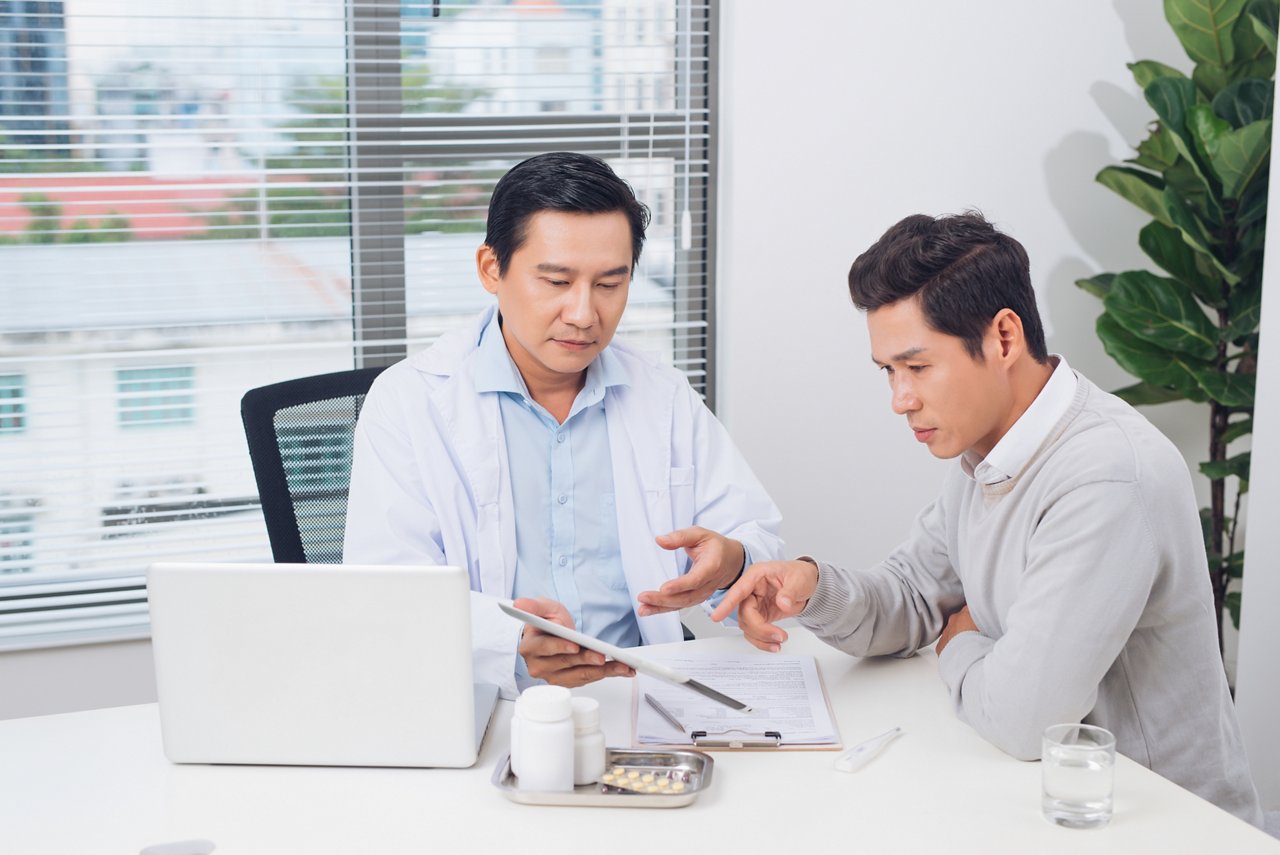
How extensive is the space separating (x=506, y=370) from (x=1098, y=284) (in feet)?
5.90

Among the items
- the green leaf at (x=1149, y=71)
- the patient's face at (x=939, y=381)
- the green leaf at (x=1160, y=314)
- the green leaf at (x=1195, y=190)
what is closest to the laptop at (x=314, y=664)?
the patient's face at (x=939, y=381)

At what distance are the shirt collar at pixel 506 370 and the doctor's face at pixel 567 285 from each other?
48 mm

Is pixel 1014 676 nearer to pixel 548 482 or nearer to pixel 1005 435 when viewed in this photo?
pixel 1005 435

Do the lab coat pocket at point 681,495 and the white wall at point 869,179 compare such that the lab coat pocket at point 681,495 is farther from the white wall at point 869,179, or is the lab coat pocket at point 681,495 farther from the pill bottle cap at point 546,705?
the white wall at point 869,179

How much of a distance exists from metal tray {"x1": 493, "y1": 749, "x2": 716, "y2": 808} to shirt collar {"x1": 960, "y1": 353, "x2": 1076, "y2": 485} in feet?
1.71

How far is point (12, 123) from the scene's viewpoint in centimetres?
275

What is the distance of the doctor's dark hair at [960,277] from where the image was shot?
155 centimetres

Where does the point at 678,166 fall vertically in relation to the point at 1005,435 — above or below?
above

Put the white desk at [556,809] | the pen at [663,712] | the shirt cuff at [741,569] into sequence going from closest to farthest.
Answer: the white desk at [556,809] < the pen at [663,712] < the shirt cuff at [741,569]

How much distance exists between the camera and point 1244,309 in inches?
118

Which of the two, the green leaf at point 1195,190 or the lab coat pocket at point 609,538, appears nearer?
the lab coat pocket at point 609,538

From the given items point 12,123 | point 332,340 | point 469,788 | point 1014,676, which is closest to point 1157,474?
point 1014,676

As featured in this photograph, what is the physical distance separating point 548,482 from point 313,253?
3.91 ft

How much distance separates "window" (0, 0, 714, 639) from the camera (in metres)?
2.79
